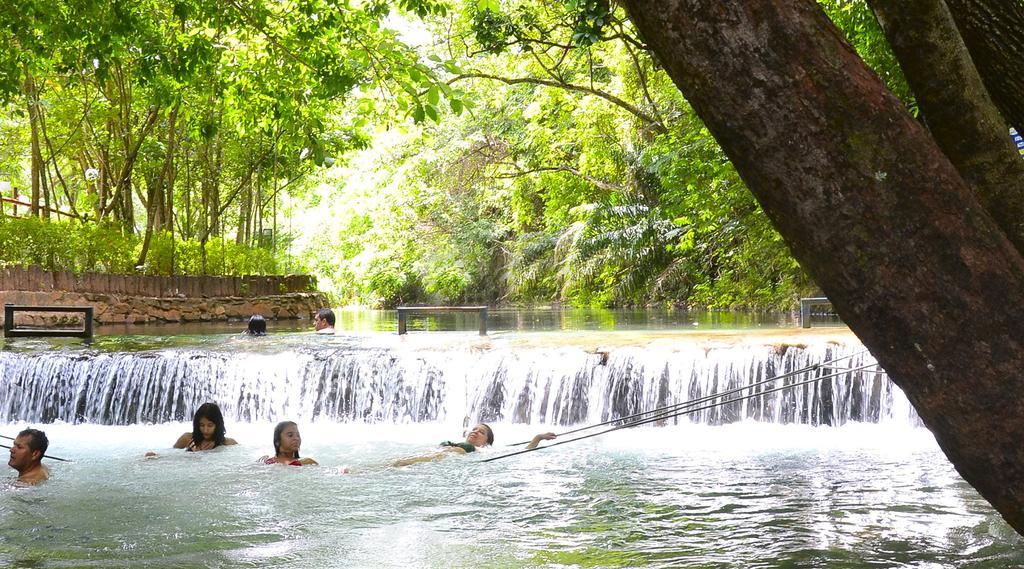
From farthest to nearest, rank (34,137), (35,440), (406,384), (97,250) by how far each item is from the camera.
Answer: (34,137), (97,250), (406,384), (35,440)

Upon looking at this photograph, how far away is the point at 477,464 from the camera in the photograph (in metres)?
8.90

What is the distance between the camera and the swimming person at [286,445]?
28.4 ft

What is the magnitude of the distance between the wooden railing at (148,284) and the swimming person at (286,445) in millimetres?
11492

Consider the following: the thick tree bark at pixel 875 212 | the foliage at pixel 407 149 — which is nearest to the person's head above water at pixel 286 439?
the foliage at pixel 407 149

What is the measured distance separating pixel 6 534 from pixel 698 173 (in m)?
14.5

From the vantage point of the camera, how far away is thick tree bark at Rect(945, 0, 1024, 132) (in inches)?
125

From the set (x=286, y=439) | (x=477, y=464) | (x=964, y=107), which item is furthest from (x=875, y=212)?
(x=286, y=439)

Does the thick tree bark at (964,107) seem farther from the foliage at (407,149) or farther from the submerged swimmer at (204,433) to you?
the submerged swimmer at (204,433)

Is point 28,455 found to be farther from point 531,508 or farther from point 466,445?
point 531,508

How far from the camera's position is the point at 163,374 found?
12664 millimetres

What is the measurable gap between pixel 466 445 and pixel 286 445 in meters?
1.61

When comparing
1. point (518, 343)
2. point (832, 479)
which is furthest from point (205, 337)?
point (832, 479)

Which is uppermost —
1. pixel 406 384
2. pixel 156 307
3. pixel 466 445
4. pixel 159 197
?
pixel 159 197

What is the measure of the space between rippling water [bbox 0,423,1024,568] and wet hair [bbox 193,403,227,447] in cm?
15
